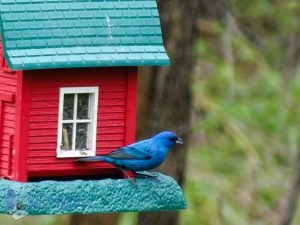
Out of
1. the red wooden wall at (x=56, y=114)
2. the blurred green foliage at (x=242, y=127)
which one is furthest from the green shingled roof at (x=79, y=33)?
the blurred green foliage at (x=242, y=127)

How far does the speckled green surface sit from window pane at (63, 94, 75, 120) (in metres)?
0.36

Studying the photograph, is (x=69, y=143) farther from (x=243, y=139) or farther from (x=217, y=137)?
(x=217, y=137)

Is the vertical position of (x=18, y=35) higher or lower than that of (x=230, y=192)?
higher

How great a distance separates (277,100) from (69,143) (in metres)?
5.66

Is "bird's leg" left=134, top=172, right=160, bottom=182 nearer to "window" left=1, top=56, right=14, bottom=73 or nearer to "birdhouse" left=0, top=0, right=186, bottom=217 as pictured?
"birdhouse" left=0, top=0, right=186, bottom=217

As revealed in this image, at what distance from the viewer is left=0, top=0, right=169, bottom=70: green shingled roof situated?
16.2 ft

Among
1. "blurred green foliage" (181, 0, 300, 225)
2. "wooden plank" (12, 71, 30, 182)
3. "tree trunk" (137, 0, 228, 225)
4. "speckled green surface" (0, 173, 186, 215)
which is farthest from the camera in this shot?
"blurred green foliage" (181, 0, 300, 225)

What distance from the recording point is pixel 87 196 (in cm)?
494

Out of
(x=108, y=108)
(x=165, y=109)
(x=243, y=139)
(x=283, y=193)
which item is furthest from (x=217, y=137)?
(x=108, y=108)

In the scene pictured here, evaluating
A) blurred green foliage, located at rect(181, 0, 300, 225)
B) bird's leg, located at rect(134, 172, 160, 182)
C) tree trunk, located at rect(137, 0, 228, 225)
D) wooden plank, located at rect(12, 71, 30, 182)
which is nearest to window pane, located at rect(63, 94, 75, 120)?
wooden plank, located at rect(12, 71, 30, 182)

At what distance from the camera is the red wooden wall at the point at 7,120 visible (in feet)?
16.8

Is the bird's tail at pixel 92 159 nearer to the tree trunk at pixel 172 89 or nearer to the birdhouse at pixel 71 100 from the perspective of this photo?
the birdhouse at pixel 71 100

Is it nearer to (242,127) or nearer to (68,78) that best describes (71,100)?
(68,78)

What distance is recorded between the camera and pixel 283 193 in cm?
1142
